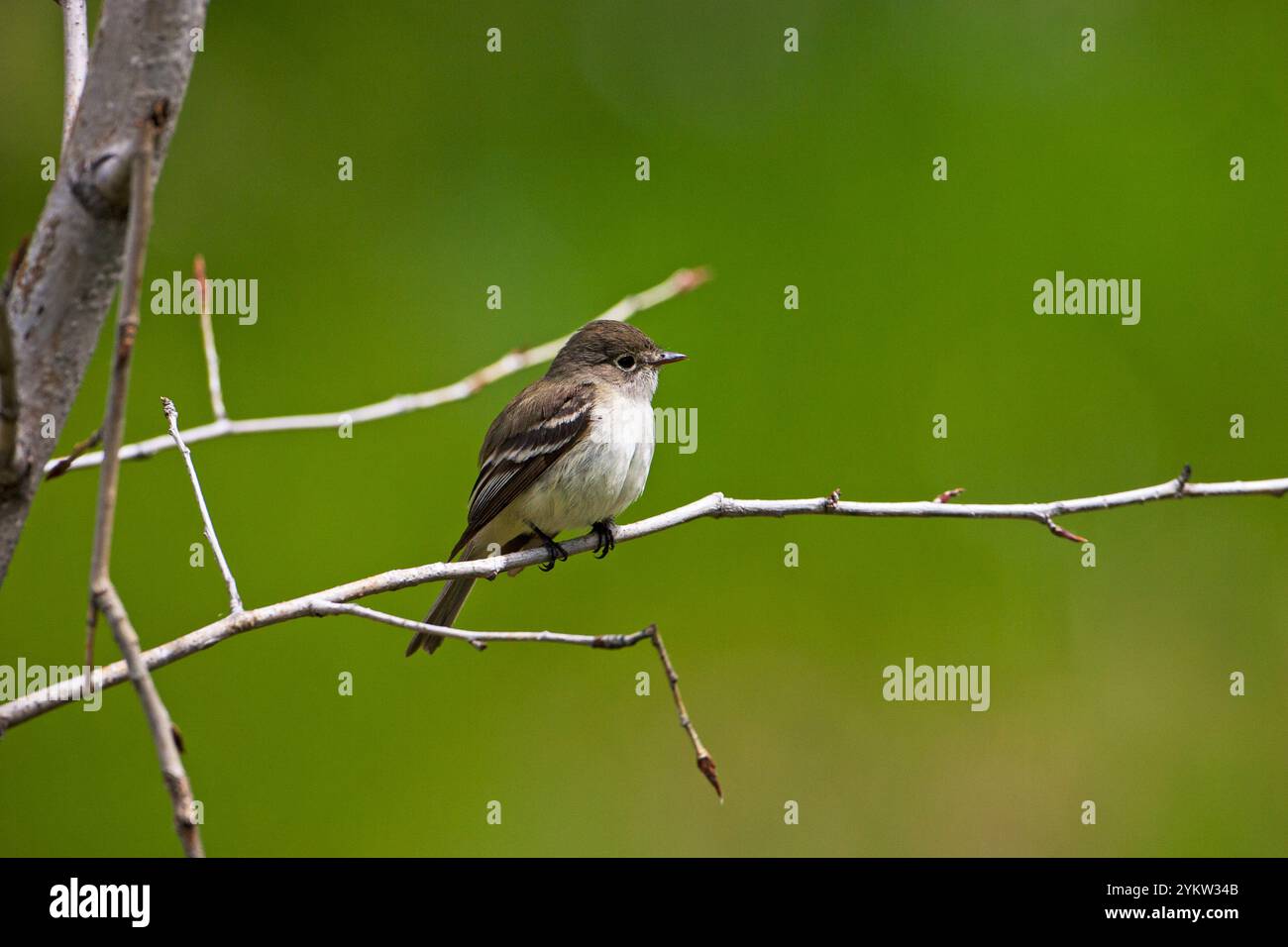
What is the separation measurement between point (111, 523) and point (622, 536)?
6.38 feet

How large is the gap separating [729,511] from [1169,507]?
4.82 m

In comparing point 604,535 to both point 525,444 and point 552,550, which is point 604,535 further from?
point 525,444

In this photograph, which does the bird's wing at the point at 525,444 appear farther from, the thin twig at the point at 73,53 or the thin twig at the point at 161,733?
the thin twig at the point at 161,733

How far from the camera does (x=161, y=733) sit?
1.54m

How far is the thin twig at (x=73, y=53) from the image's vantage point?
209 cm

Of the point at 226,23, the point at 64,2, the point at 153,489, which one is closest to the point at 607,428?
the point at 64,2

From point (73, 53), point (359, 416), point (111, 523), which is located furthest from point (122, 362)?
point (359, 416)

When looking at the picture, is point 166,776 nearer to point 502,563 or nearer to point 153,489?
point 502,563

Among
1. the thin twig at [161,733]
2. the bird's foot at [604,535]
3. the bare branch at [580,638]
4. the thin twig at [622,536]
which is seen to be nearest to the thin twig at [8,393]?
the thin twig at [161,733]

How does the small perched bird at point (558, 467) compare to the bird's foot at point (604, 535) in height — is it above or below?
above

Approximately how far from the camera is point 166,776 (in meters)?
1.52

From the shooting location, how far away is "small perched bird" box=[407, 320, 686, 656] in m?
4.41

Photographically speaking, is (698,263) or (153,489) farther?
(698,263)

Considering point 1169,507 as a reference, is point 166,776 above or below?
below
